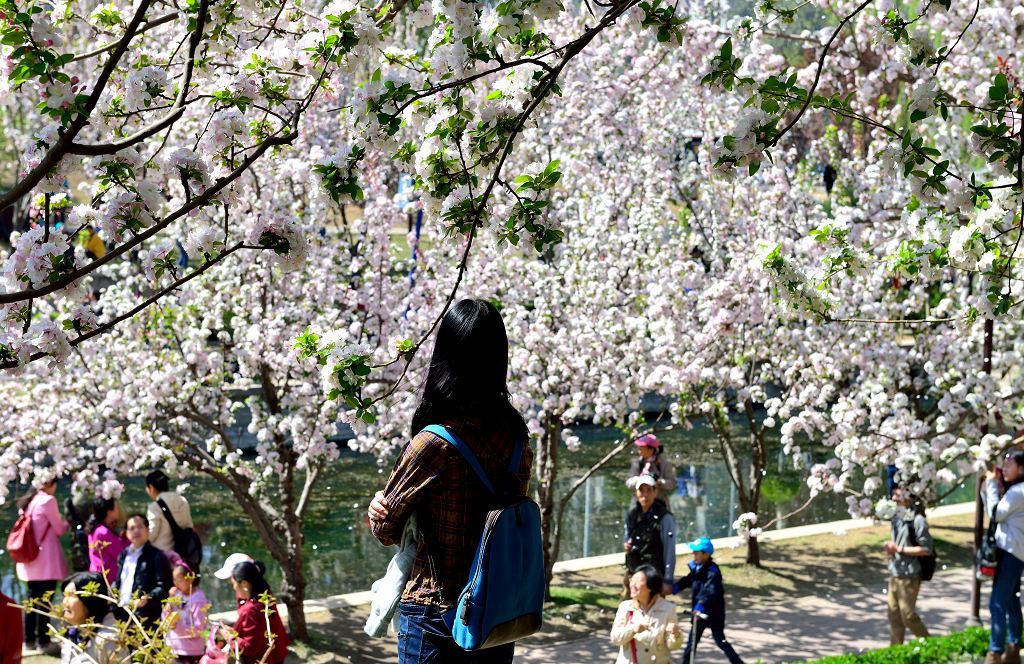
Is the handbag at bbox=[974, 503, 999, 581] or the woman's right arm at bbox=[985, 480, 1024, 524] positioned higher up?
the woman's right arm at bbox=[985, 480, 1024, 524]

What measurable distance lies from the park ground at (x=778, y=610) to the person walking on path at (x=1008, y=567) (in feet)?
3.83

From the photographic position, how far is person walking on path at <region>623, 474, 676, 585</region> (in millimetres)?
8305

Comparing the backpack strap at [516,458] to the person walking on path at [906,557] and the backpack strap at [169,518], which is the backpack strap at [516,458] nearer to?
the backpack strap at [169,518]

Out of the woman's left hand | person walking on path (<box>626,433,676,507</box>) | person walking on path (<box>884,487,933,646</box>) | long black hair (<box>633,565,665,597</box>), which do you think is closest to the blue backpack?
the woman's left hand

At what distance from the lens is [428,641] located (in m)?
3.55

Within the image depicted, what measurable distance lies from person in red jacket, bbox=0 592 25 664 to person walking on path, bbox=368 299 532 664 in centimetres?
296

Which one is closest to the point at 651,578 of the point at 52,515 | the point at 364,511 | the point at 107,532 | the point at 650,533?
the point at 650,533

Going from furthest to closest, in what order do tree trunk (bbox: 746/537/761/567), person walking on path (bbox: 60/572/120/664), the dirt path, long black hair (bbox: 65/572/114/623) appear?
tree trunk (bbox: 746/537/761/567), the dirt path, long black hair (bbox: 65/572/114/623), person walking on path (bbox: 60/572/120/664)

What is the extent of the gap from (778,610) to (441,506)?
23.9ft

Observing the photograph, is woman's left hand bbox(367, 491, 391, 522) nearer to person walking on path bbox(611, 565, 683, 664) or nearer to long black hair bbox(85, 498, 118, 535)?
person walking on path bbox(611, 565, 683, 664)

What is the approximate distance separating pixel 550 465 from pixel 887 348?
120 inches

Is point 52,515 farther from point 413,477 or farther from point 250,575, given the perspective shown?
point 413,477

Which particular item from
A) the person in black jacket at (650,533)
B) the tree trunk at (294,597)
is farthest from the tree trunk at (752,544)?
the tree trunk at (294,597)

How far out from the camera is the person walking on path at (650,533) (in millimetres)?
8305
